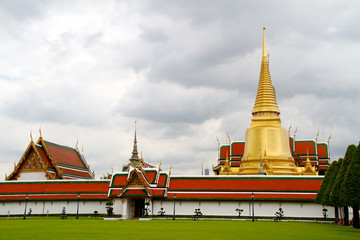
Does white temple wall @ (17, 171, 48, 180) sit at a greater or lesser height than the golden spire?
lesser

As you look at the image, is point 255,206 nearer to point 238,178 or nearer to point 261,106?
point 238,178

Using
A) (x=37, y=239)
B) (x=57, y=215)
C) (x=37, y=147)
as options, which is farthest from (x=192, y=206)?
(x=37, y=239)

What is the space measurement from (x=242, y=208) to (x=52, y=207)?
17.7 m

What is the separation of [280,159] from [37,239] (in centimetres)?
3973

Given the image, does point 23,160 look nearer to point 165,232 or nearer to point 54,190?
point 54,190

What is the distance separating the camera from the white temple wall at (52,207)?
41.3 meters

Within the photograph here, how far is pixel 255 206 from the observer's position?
38.3 metres

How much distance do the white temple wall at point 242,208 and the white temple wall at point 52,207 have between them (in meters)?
5.74

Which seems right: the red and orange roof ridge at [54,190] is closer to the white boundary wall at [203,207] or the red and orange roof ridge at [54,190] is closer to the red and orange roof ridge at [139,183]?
the white boundary wall at [203,207]

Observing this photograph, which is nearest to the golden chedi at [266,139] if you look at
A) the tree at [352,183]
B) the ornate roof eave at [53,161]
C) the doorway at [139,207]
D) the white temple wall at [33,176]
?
the doorway at [139,207]

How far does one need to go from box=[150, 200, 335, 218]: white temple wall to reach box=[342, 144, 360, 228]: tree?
12647 mm

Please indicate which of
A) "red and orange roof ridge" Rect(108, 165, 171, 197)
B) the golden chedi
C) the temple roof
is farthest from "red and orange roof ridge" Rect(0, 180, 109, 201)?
the golden chedi

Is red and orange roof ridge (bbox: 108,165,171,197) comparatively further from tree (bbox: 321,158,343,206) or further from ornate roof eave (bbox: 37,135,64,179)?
tree (bbox: 321,158,343,206)

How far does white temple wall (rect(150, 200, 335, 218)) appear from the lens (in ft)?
123
